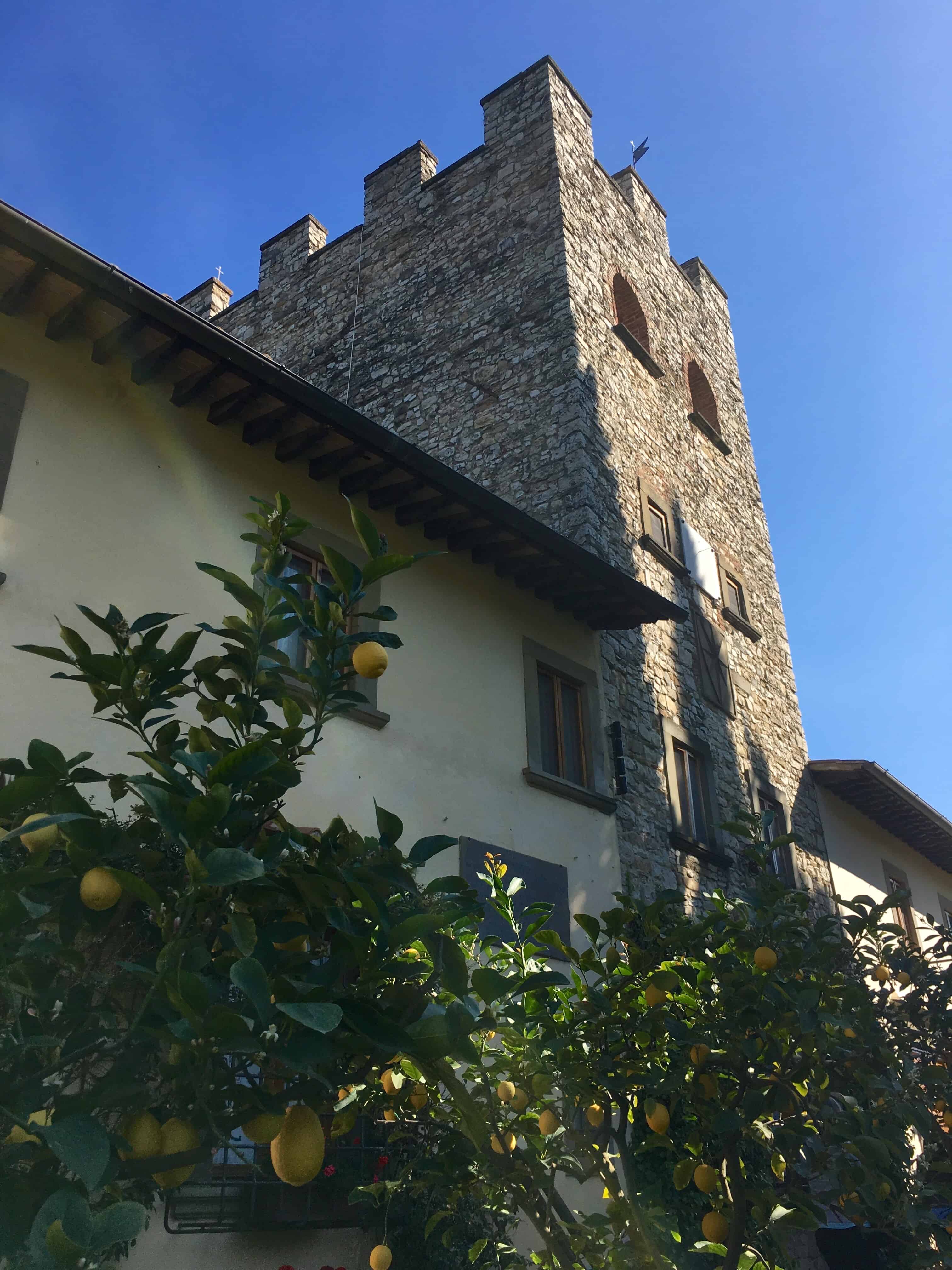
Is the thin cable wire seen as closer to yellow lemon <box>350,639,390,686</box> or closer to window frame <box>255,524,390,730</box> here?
window frame <box>255,524,390,730</box>

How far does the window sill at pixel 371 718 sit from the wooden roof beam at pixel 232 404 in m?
1.98

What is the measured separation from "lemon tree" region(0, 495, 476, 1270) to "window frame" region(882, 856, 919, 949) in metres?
13.2

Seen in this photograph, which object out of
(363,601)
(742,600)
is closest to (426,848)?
(363,601)

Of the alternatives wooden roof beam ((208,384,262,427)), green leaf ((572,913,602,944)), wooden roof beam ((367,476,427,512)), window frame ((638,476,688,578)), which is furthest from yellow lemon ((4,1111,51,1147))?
window frame ((638,476,688,578))

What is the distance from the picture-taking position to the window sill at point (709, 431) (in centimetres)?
1316

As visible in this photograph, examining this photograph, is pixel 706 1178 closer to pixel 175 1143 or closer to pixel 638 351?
pixel 175 1143

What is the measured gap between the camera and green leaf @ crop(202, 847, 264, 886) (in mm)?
1258

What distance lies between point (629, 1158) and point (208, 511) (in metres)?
4.36

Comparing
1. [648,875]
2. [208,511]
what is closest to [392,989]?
→ [208,511]

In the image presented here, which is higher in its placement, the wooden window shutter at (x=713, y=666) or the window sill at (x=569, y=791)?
the wooden window shutter at (x=713, y=666)

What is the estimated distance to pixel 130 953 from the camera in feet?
7.48

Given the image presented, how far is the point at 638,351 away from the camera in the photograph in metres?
11.8

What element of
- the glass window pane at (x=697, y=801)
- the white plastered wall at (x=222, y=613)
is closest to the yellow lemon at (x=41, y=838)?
the white plastered wall at (x=222, y=613)

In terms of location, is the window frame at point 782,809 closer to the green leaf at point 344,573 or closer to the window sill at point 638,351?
the window sill at point 638,351
